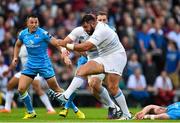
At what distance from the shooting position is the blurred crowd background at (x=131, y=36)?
90.9ft

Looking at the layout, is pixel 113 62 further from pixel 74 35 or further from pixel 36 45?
pixel 36 45

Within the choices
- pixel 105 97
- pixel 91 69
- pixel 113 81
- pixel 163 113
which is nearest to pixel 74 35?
pixel 105 97

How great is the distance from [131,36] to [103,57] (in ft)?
38.0

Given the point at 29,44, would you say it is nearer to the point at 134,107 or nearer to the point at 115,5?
the point at 134,107

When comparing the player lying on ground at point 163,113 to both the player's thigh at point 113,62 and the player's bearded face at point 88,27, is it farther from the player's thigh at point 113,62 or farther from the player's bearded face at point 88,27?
the player's bearded face at point 88,27

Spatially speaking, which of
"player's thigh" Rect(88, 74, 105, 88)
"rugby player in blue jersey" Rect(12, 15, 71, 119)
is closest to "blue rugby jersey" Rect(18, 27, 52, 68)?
"rugby player in blue jersey" Rect(12, 15, 71, 119)

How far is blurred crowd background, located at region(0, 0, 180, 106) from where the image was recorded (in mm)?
27703

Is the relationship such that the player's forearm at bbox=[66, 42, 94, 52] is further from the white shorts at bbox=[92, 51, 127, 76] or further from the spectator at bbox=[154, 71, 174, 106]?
the spectator at bbox=[154, 71, 174, 106]

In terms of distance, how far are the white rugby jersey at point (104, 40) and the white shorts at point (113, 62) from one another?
110 millimetres

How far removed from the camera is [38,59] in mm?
19406

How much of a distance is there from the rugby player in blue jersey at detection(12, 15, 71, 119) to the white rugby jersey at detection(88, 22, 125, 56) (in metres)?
1.56

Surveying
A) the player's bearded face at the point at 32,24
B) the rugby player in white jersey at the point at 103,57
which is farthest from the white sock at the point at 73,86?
the player's bearded face at the point at 32,24

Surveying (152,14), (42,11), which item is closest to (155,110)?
(42,11)

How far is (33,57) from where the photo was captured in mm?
19359
